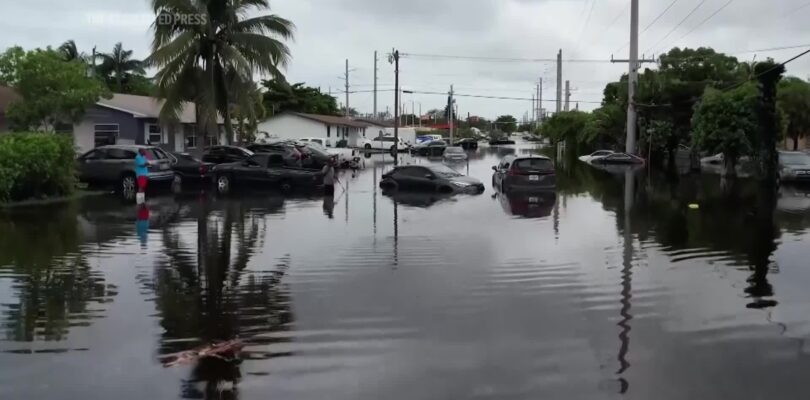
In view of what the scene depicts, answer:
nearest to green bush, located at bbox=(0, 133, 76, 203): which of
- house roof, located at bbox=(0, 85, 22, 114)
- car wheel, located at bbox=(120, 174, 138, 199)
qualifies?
car wheel, located at bbox=(120, 174, 138, 199)

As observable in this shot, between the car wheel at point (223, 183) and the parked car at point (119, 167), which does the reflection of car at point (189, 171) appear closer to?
the car wheel at point (223, 183)

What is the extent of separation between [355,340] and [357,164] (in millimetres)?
37380

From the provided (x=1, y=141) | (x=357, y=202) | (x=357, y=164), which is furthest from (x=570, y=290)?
(x=357, y=164)

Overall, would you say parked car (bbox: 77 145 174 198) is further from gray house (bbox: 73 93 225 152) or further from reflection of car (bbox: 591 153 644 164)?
reflection of car (bbox: 591 153 644 164)

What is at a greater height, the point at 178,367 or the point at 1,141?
the point at 1,141

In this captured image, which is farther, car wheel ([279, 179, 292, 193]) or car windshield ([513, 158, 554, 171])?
car windshield ([513, 158, 554, 171])

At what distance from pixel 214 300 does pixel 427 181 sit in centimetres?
1893

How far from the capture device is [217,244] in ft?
47.1

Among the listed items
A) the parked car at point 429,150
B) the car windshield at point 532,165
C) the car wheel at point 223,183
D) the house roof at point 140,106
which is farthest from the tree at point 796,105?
the car wheel at point 223,183

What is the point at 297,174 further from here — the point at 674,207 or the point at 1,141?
the point at 674,207

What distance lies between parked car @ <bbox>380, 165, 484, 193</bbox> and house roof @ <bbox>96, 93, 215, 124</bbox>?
38.2 feet

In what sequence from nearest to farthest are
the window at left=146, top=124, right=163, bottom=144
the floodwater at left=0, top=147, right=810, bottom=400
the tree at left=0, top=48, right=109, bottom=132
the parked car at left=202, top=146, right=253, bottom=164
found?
the floodwater at left=0, top=147, right=810, bottom=400 < the tree at left=0, top=48, right=109, bottom=132 < the parked car at left=202, top=146, right=253, bottom=164 < the window at left=146, top=124, right=163, bottom=144

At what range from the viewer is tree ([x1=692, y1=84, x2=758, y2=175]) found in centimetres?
3656

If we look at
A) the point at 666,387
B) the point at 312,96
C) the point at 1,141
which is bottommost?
the point at 666,387
